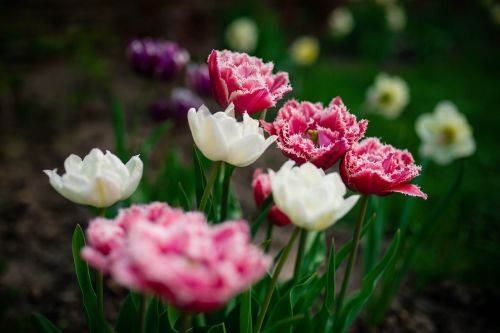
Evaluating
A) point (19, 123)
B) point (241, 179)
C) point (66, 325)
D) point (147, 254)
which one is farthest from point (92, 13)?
point (147, 254)

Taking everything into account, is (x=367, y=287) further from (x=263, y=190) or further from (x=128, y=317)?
(x=128, y=317)

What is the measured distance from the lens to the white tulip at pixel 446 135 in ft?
7.41

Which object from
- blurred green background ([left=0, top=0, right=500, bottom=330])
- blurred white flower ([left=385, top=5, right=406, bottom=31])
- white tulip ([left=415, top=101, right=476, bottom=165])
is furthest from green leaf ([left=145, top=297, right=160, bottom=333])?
blurred white flower ([left=385, top=5, right=406, bottom=31])

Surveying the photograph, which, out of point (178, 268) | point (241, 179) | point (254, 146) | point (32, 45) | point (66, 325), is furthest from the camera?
point (32, 45)

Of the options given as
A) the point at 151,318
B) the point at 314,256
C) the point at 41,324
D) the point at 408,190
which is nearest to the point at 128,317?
the point at 151,318

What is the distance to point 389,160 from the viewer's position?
2.94 ft

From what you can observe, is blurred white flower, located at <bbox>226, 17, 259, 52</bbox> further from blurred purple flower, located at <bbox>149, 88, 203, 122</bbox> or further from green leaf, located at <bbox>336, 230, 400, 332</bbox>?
green leaf, located at <bbox>336, 230, 400, 332</bbox>

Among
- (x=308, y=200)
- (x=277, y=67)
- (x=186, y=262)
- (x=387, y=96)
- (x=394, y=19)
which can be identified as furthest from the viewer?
(x=394, y=19)

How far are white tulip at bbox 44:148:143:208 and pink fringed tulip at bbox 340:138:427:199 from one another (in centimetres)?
40

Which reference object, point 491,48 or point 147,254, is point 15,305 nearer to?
point 147,254

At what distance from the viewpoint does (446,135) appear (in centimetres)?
229

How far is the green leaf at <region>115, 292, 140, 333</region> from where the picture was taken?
1.01 meters

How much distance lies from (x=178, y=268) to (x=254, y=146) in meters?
0.35

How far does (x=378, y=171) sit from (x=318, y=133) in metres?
0.14
